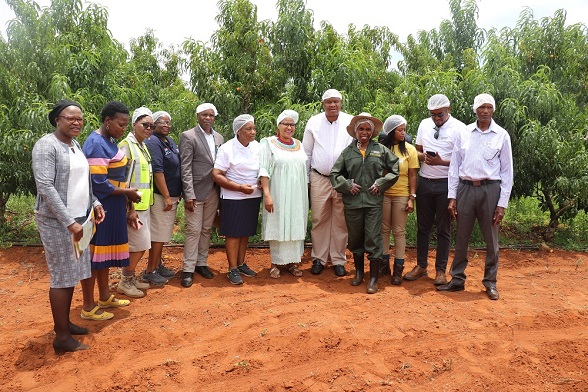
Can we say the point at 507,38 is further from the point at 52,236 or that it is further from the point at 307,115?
the point at 52,236

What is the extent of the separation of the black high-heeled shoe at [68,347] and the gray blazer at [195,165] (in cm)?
185

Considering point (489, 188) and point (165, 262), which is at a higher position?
point (489, 188)

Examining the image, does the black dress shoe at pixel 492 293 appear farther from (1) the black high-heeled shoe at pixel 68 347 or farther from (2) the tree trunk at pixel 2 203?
(2) the tree trunk at pixel 2 203

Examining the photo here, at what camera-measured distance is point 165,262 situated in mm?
6199

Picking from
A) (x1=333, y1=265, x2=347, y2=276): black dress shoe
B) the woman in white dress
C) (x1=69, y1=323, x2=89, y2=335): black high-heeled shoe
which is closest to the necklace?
the woman in white dress

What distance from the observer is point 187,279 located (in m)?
5.18

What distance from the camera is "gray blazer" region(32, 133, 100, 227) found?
130 inches

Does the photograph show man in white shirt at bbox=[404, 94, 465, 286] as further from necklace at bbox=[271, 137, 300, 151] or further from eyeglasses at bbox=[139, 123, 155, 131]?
eyeglasses at bbox=[139, 123, 155, 131]

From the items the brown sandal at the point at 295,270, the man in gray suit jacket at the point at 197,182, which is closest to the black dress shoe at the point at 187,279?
the man in gray suit jacket at the point at 197,182

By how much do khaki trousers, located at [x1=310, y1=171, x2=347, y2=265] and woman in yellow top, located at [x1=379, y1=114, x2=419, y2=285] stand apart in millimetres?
534

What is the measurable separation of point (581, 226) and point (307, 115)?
5.07 metres

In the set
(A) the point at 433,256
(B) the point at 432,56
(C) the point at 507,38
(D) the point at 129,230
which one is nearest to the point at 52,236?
(D) the point at 129,230

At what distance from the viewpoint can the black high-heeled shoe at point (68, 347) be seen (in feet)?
11.8

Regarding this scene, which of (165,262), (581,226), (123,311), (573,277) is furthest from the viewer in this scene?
(581,226)
